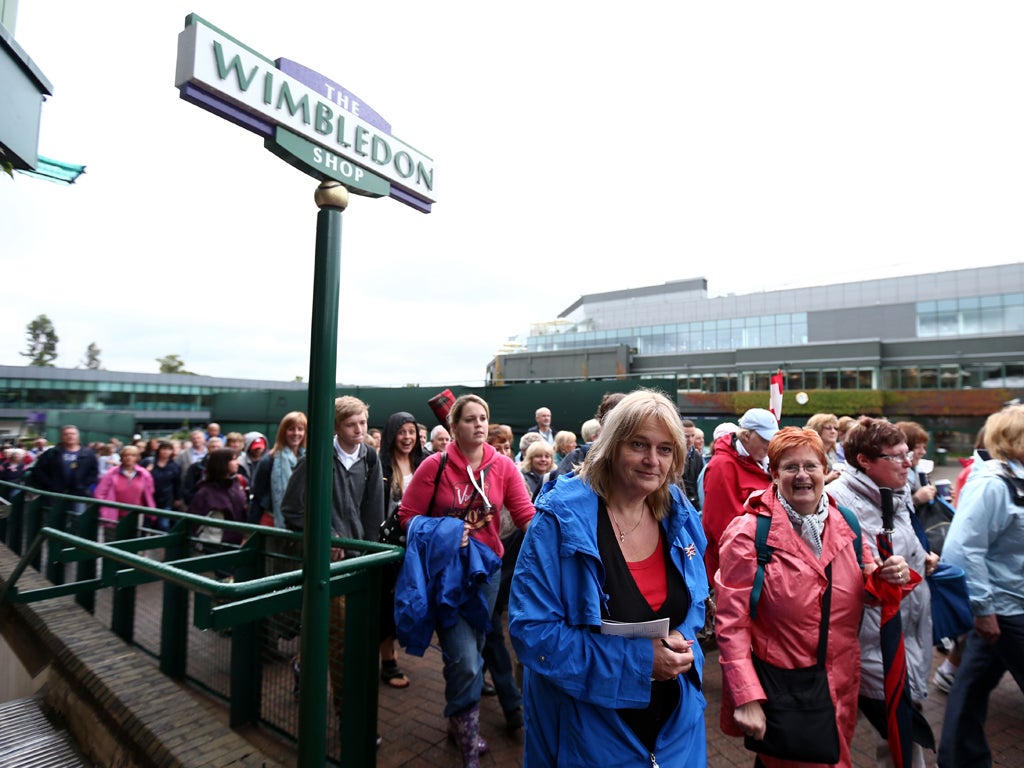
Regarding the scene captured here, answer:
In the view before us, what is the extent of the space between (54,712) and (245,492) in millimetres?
2555

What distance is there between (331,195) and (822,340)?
55177 millimetres

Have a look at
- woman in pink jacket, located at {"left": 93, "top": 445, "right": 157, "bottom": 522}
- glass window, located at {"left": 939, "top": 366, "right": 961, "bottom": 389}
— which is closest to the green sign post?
woman in pink jacket, located at {"left": 93, "top": 445, "right": 157, "bottom": 522}

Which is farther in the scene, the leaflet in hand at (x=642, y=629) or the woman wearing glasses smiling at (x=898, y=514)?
the woman wearing glasses smiling at (x=898, y=514)

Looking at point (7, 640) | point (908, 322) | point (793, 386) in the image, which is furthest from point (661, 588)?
point (908, 322)

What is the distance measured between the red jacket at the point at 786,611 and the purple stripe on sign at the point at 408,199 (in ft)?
6.05

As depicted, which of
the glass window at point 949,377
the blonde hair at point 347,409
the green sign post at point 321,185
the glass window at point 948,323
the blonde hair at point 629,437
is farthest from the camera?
the glass window at point 948,323

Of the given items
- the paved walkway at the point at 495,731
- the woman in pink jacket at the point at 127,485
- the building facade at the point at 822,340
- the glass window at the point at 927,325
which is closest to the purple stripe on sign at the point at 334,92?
the paved walkway at the point at 495,731

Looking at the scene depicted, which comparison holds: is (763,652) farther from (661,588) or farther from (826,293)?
(826,293)

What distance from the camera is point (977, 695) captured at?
286 centimetres

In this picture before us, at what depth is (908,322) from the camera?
45.9m

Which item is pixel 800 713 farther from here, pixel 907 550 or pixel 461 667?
pixel 461 667

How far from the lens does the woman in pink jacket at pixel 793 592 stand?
2.12 metres

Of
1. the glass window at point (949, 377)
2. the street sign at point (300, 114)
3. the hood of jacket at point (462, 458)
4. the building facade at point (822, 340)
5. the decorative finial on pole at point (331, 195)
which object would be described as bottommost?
the hood of jacket at point (462, 458)

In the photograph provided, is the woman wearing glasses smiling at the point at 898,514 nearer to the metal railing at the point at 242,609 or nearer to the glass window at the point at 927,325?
the metal railing at the point at 242,609
